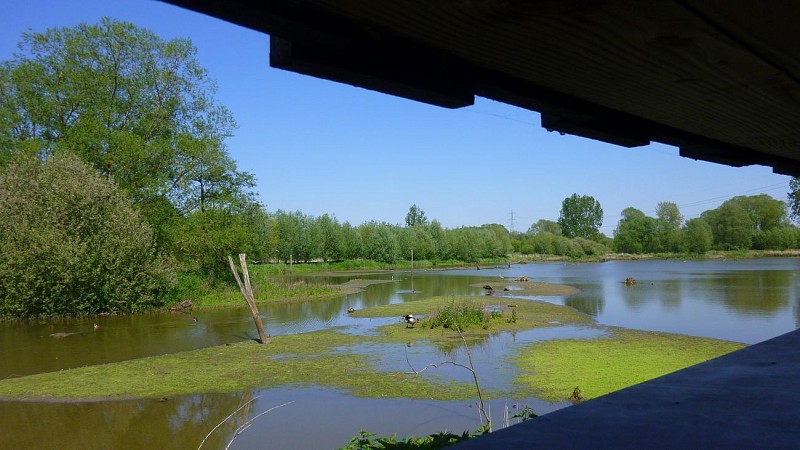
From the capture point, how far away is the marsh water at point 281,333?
820 centimetres

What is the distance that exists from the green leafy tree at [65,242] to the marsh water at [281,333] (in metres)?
1.00

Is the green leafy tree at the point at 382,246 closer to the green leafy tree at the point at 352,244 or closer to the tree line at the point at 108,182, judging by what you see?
the green leafy tree at the point at 352,244

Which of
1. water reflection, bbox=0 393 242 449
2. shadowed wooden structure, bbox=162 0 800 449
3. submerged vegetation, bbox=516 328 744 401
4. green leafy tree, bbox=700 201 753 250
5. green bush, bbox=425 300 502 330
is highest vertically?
green leafy tree, bbox=700 201 753 250

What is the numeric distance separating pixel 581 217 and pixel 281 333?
113892 millimetres

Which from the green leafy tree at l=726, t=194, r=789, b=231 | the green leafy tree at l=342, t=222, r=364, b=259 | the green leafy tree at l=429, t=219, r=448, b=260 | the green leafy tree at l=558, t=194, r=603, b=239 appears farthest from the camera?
the green leafy tree at l=558, t=194, r=603, b=239

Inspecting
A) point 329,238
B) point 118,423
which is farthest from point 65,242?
point 329,238

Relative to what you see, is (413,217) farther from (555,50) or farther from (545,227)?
(555,50)

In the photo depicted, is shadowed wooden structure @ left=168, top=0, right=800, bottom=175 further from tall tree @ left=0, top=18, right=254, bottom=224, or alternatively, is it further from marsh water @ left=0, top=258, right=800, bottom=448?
tall tree @ left=0, top=18, right=254, bottom=224

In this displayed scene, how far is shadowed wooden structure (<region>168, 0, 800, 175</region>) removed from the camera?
1021 mm

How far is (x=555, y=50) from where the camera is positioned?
1211 millimetres

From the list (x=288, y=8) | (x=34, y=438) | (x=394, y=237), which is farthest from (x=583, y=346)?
(x=394, y=237)

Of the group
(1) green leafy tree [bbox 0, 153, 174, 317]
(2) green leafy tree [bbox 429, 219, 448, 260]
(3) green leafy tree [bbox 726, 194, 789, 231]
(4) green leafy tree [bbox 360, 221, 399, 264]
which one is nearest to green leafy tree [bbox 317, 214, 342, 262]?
(4) green leafy tree [bbox 360, 221, 399, 264]

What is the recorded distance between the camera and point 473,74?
1407 mm

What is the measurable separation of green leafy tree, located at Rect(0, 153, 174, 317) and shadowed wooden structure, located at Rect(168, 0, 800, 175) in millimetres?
21323
